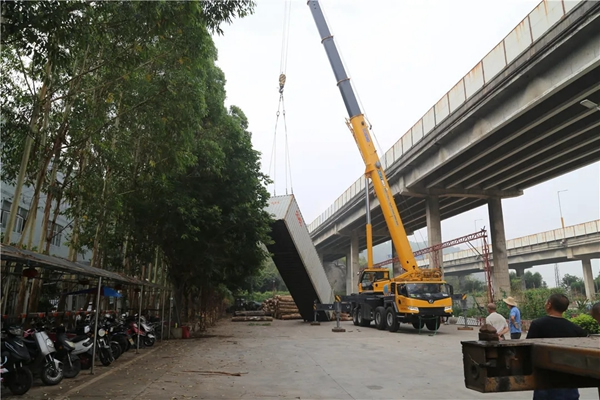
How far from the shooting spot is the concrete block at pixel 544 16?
550 inches

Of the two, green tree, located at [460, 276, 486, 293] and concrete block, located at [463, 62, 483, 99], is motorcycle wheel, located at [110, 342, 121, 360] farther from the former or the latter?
green tree, located at [460, 276, 486, 293]

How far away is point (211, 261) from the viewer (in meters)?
Answer: 14.8

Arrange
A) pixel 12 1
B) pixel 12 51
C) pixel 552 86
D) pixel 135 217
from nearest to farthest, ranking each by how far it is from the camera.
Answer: pixel 12 1, pixel 12 51, pixel 135 217, pixel 552 86

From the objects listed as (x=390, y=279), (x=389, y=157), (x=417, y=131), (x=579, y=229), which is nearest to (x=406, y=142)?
(x=417, y=131)

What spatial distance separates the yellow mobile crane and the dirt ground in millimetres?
4150

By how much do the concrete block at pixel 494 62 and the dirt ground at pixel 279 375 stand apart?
1121 cm

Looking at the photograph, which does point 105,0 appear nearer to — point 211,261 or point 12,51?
point 12,51

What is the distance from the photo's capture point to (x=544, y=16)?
47.6 ft

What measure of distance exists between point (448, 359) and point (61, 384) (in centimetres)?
822

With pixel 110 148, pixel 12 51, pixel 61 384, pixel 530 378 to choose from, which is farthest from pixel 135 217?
pixel 530 378

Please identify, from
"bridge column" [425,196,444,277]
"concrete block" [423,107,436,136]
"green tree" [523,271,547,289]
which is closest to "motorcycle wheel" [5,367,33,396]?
"concrete block" [423,107,436,136]

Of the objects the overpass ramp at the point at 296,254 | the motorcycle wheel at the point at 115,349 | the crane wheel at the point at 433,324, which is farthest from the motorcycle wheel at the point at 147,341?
the crane wheel at the point at 433,324

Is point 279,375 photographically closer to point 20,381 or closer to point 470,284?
point 20,381

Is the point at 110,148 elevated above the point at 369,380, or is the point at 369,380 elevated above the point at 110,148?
the point at 110,148
